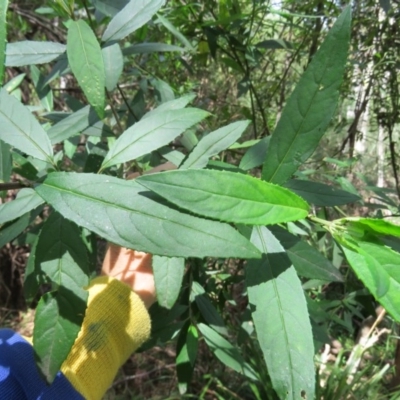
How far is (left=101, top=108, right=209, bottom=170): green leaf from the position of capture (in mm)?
624

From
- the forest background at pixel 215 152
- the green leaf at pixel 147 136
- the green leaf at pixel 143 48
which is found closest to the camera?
the green leaf at pixel 147 136

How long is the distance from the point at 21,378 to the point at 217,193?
45cm

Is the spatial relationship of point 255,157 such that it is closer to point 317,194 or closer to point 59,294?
point 317,194

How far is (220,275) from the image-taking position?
1196 millimetres

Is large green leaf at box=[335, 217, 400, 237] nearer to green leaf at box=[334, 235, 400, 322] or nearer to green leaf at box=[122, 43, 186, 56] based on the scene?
green leaf at box=[334, 235, 400, 322]

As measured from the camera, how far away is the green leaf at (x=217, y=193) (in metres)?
0.41

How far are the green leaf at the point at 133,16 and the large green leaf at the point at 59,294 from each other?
1.08 feet

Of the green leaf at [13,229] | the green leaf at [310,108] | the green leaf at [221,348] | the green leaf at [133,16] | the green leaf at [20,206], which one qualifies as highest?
the green leaf at [133,16]

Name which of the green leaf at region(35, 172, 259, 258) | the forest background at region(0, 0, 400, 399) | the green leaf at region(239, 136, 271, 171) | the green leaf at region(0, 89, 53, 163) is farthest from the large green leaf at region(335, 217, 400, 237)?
the green leaf at region(0, 89, 53, 163)

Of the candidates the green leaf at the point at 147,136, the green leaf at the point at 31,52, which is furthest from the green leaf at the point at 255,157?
the green leaf at the point at 31,52

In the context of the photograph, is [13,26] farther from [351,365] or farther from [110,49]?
[351,365]

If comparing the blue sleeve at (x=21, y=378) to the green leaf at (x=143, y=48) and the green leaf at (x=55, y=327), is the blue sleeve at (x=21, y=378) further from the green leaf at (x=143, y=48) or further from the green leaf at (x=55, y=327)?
the green leaf at (x=143, y=48)

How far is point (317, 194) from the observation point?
0.65 metres

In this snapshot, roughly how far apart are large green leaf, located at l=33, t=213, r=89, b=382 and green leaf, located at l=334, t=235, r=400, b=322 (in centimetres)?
32
